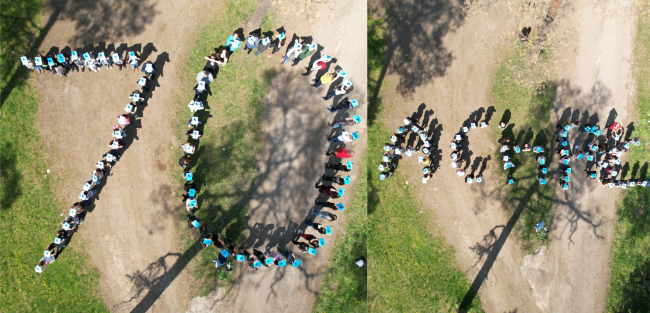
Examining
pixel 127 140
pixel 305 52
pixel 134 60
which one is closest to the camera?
pixel 134 60

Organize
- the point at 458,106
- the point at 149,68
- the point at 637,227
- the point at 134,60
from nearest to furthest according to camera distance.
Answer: the point at 149,68, the point at 134,60, the point at 458,106, the point at 637,227

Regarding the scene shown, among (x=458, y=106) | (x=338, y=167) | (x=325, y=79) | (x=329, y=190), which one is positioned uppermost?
(x=458, y=106)

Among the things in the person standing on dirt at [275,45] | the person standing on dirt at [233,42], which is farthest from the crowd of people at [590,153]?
the person standing on dirt at [233,42]

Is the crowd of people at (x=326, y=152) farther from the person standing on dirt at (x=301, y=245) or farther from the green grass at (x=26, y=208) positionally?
the green grass at (x=26, y=208)

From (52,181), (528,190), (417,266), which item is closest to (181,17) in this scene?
(52,181)

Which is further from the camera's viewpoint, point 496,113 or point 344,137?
point 496,113

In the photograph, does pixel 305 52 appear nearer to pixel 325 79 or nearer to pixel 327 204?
pixel 325 79

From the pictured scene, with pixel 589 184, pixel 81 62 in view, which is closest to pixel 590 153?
pixel 589 184

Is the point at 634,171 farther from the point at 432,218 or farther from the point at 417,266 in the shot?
the point at 417,266
